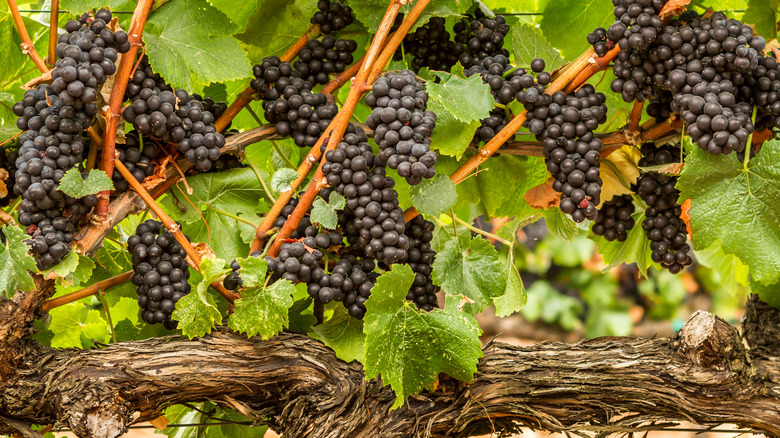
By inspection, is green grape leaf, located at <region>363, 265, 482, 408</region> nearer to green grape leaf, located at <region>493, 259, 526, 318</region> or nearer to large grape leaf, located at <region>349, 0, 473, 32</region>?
green grape leaf, located at <region>493, 259, 526, 318</region>

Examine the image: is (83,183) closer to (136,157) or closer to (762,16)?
(136,157)

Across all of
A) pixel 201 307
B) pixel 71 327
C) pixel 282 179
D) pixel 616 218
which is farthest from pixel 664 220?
pixel 71 327

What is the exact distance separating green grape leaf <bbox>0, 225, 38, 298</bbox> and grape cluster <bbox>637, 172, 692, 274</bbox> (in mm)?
882

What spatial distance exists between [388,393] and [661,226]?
49cm

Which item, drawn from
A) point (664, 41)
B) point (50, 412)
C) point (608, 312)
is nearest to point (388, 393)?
point (50, 412)

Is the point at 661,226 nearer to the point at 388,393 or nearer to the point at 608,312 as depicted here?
the point at 388,393

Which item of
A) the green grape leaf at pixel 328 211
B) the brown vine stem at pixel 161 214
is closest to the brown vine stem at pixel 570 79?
the green grape leaf at pixel 328 211

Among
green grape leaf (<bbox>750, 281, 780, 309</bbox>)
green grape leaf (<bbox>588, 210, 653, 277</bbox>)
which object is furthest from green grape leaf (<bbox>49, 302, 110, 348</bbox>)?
green grape leaf (<bbox>750, 281, 780, 309</bbox>)

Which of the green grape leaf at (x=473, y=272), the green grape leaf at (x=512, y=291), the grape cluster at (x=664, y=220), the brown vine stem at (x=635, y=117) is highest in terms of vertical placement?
the brown vine stem at (x=635, y=117)

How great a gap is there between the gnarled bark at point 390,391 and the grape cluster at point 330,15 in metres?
0.49

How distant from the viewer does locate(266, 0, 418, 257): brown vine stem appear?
3.03 ft

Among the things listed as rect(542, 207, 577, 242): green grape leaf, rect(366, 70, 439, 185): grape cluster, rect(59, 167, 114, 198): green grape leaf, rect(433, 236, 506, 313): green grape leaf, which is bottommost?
rect(542, 207, 577, 242): green grape leaf

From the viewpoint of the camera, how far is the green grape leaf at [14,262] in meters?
0.84

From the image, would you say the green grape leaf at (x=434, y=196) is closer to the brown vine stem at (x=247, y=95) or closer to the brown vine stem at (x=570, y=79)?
the brown vine stem at (x=570, y=79)
